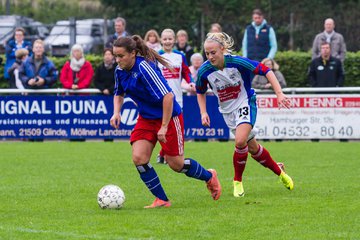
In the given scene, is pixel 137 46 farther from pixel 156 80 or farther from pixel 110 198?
pixel 110 198

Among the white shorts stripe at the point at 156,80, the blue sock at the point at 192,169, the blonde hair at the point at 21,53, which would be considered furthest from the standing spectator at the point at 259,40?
the white shorts stripe at the point at 156,80

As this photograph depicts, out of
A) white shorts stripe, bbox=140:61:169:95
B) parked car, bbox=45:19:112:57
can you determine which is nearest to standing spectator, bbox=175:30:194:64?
parked car, bbox=45:19:112:57

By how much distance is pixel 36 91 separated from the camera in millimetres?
19328

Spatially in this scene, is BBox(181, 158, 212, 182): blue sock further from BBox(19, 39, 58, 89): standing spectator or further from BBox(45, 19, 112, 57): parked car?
BBox(45, 19, 112, 57): parked car

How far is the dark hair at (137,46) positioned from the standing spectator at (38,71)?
10201 mm

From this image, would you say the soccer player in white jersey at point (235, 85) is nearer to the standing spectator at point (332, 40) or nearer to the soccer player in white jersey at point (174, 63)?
the soccer player in white jersey at point (174, 63)

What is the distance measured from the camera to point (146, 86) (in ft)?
30.4

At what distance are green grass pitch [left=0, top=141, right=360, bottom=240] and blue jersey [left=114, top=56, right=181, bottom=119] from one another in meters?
0.96

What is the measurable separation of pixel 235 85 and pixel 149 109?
1.36 meters

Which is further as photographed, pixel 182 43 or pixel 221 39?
pixel 182 43

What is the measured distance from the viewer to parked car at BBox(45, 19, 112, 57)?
2708 cm

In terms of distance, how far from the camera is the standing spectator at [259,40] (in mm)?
18984

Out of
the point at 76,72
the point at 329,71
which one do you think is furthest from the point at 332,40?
the point at 76,72

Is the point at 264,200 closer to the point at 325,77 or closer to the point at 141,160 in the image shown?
the point at 141,160
